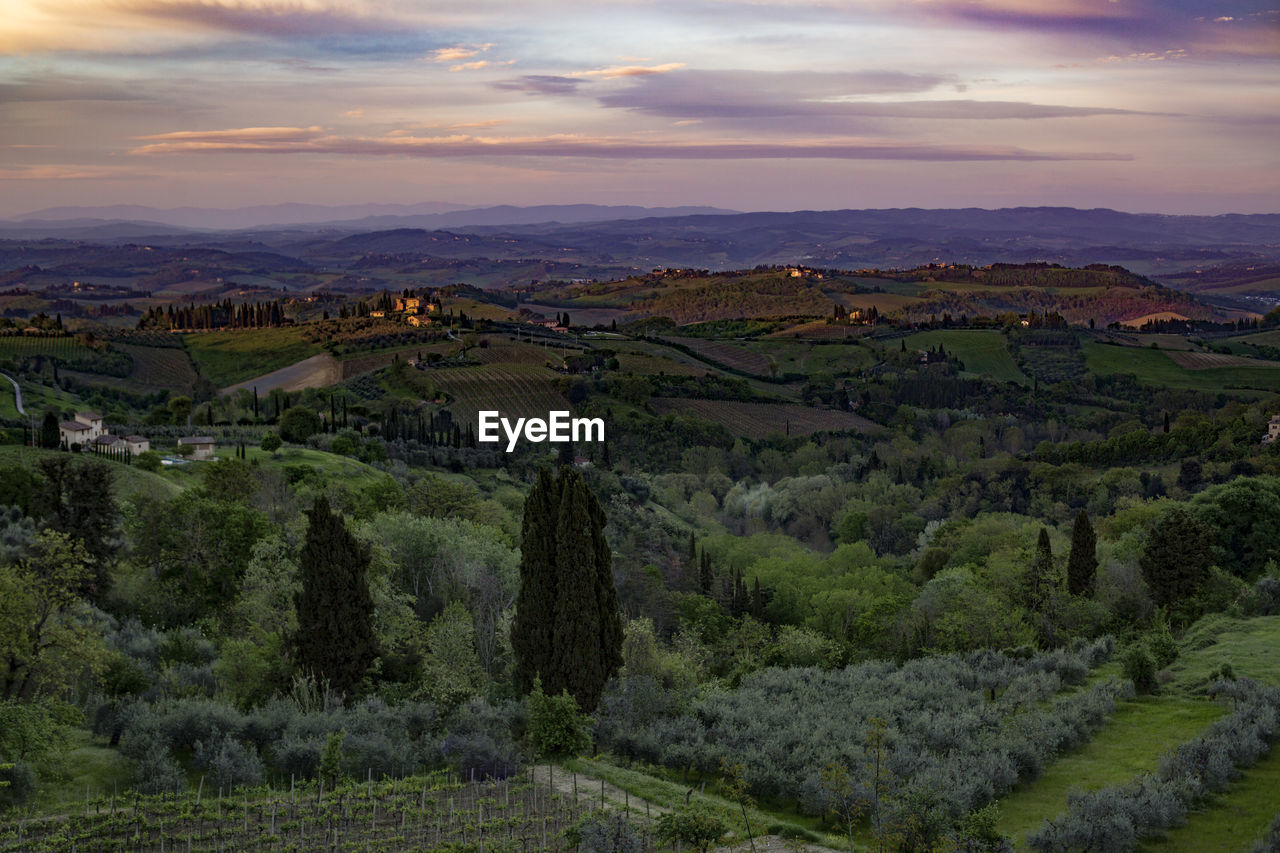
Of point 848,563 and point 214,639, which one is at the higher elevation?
point 214,639

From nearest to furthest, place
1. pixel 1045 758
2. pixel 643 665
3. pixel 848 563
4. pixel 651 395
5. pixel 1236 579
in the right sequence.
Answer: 1. pixel 1045 758
2. pixel 643 665
3. pixel 1236 579
4. pixel 848 563
5. pixel 651 395

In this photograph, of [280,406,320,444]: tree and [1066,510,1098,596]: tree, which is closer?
[1066,510,1098,596]: tree

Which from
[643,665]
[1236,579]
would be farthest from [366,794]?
[1236,579]

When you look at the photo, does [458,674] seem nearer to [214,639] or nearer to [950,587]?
[214,639]

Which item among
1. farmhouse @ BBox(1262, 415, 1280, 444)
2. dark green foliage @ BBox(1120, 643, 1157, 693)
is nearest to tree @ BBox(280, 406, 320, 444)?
dark green foliage @ BBox(1120, 643, 1157, 693)

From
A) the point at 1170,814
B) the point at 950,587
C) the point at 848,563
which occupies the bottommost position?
the point at 848,563

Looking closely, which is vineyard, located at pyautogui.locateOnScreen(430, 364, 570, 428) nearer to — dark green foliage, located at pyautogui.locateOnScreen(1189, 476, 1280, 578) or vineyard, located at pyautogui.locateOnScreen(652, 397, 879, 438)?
vineyard, located at pyautogui.locateOnScreen(652, 397, 879, 438)

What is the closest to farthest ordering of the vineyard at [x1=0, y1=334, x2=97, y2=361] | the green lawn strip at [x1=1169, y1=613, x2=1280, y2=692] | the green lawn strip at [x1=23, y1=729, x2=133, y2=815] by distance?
the green lawn strip at [x1=23, y1=729, x2=133, y2=815] < the green lawn strip at [x1=1169, y1=613, x2=1280, y2=692] < the vineyard at [x1=0, y1=334, x2=97, y2=361]
